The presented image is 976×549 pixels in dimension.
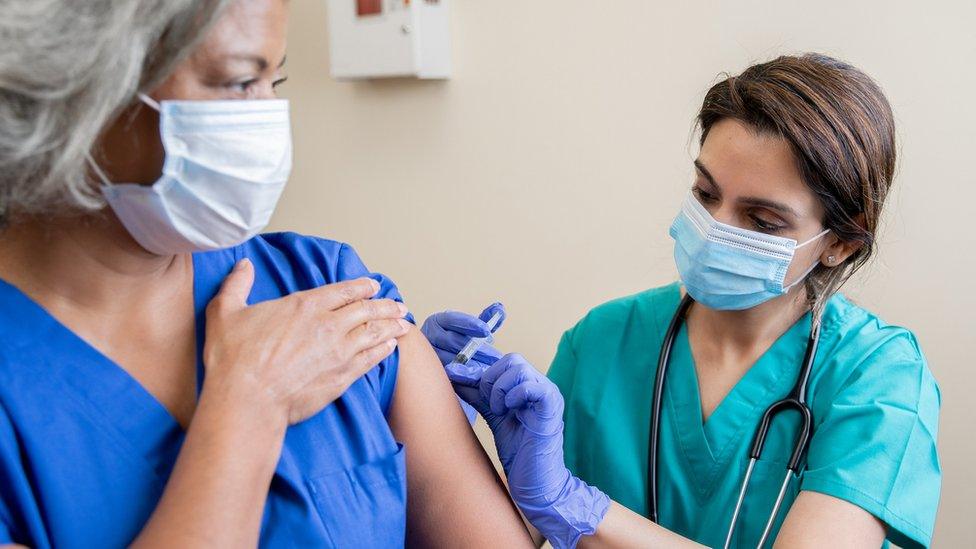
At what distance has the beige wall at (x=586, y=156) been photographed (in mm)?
1703

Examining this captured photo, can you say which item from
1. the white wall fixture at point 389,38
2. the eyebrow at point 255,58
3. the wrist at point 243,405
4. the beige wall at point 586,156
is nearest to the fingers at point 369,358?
the wrist at point 243,405

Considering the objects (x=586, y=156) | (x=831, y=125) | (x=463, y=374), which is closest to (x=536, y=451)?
(x=463, y=374)

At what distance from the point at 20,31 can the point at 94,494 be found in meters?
0.43

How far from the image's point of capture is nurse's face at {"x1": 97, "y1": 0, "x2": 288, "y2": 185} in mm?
868

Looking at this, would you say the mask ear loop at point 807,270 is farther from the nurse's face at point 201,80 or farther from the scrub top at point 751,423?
the nurse's face at point 201,80

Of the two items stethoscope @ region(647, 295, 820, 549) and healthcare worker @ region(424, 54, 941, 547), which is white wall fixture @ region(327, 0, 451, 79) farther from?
stethoscope @ region(647, 295, 820, 549)

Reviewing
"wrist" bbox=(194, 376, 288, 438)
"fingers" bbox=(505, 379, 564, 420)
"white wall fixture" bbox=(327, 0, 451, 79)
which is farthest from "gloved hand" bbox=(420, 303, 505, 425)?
"white wall fixture" bbox=(327, 0, 451, 79)

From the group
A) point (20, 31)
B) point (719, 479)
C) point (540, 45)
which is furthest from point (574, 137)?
point (20, 31)

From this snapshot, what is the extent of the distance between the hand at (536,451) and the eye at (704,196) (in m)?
0.43

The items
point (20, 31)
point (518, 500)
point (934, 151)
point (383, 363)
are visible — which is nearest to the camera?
point (20, 31)

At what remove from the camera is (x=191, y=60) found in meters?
0.87

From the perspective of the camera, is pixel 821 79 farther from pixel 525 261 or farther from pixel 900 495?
pixel 525 261

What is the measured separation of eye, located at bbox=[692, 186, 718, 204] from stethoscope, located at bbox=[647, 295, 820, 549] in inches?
9.8

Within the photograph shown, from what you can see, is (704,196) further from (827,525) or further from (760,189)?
(827,525)
